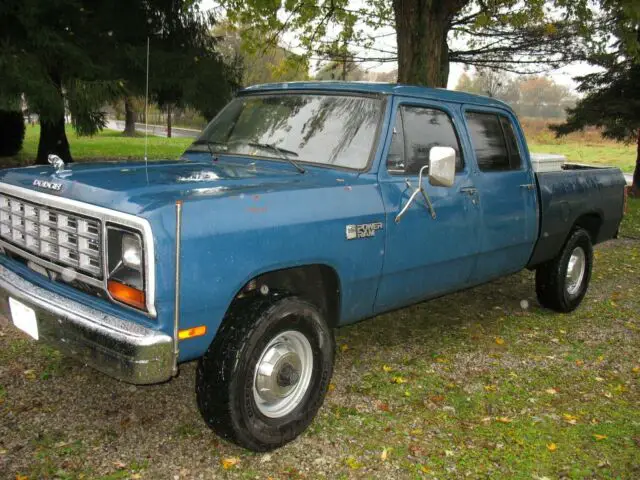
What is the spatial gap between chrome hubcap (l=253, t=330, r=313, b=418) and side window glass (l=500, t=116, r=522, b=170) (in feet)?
8.85

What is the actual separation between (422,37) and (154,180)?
763cm

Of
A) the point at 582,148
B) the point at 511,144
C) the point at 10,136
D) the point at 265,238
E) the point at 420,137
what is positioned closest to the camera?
the point at 265,238

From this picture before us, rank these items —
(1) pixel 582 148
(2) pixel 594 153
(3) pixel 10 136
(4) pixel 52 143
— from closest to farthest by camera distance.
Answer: (4) pixel 52 143 < (3) pixel 10 136 < (2) pixel 594 153 < (1) pixel 582 148

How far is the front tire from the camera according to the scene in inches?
120

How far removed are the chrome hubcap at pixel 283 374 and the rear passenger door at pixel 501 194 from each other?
6.03 ft

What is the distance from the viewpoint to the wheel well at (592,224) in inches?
243

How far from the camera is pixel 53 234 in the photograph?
3.19m

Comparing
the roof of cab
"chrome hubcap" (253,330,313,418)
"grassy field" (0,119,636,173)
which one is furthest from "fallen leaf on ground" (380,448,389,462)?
"grassy field" (0,119,636,173)

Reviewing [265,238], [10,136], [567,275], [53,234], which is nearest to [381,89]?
[265,238]

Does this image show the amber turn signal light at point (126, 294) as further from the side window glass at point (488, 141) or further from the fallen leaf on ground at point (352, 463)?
the side window glass at point (488, 141)

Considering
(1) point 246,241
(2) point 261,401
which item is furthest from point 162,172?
(2) point 261,401

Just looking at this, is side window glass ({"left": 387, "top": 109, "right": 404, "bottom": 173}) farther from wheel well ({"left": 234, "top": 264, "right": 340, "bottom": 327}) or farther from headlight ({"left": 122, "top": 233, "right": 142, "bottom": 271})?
headlight ({"left": 122, "top": 233, "right": 142, "bottom": 271})

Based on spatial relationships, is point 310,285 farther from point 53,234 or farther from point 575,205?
point 575,205

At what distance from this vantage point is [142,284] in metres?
2.72
